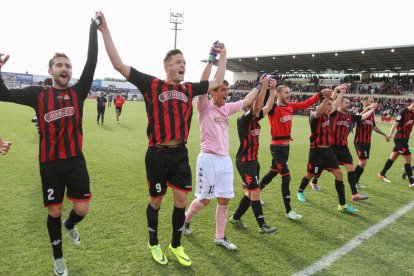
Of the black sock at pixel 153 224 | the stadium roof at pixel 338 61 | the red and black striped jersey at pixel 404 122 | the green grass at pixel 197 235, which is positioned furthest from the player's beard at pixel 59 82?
the stadium roof at pixel 338 61

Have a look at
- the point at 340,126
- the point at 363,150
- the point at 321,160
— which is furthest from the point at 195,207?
the point at 363,150

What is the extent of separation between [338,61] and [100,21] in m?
49.3

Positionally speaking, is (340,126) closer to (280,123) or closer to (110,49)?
(280,123)

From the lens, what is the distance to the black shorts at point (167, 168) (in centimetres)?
368

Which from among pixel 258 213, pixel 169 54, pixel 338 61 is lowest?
pixel 258 213

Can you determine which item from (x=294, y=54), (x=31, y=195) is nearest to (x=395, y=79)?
(x=294, y=54)

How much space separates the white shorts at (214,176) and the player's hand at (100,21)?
6.12 ft

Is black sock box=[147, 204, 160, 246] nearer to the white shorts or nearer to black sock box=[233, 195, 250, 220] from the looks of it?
the white shorts

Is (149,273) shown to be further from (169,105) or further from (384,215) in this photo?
(384,215)

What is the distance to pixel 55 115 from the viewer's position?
3.40 m

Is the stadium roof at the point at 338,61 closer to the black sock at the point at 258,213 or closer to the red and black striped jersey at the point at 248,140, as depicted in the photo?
the red and black striped jersey at the point at 248,140

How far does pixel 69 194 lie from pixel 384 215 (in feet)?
17.3

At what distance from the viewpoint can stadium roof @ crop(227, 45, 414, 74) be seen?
40531mm

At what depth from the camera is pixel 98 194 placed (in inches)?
244
